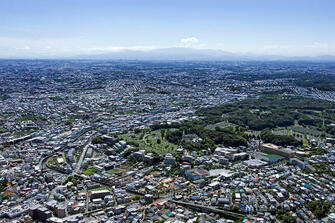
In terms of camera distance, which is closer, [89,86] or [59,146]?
[59,146]

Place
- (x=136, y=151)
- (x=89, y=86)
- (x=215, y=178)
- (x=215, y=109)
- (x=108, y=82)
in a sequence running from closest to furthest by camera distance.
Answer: (x=215, y=178)
(x=136, y=151)
(x=215, y=109)
(x=89, y=86)
(x=108, y=82)

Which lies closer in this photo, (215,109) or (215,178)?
(215,178)

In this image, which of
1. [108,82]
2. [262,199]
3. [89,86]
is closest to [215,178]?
[262,199]

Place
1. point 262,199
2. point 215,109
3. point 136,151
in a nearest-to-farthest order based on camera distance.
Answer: point 262,199
point 136,151
point 215,109

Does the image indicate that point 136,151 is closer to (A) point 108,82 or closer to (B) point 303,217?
(B) point 303,217

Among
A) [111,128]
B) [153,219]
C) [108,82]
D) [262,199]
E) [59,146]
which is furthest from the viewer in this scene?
[108,82]

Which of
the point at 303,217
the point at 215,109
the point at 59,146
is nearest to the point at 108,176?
the point at 59,146

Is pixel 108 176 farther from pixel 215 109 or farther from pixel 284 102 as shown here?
pixel 284 102

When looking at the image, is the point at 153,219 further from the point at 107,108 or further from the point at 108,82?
the point at 108,82

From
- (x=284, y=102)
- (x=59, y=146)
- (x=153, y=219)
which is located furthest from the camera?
(x=284, y=102)
